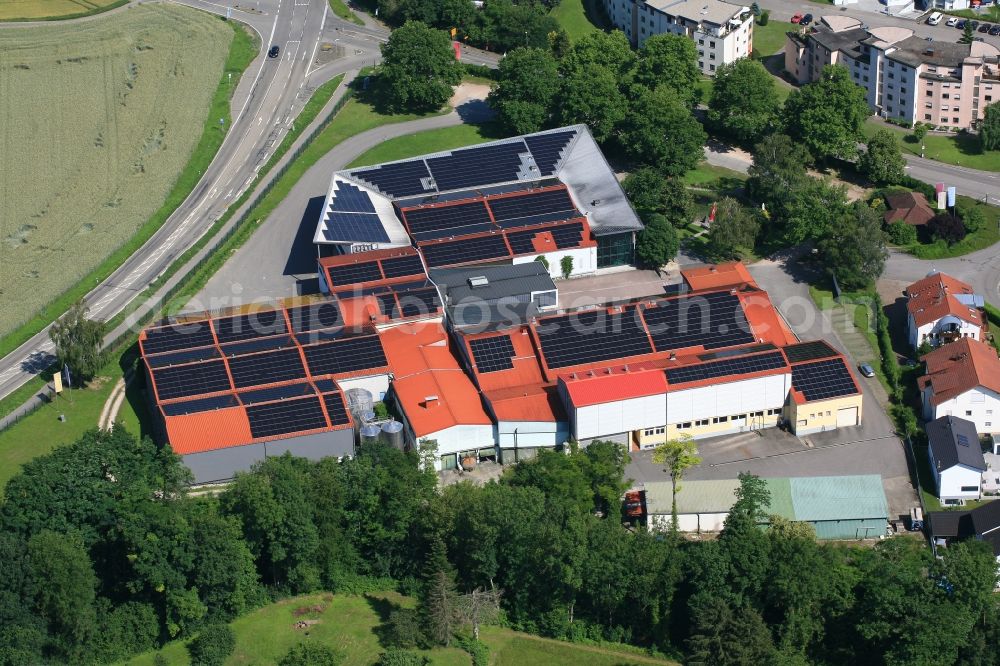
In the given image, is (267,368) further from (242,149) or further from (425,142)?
(242,149)

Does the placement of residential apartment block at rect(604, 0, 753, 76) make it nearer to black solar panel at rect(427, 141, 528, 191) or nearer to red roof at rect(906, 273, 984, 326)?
black solar panel at rect(427, 141, 528, 191)

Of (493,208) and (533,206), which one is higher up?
(493,208)

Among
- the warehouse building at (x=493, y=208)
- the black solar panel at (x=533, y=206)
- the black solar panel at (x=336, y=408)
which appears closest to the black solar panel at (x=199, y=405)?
the black solar panel at (x=336, y=408)

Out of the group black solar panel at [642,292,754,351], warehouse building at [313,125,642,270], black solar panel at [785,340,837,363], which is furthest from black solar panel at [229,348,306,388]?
black solar panel at [785,340,837,363]

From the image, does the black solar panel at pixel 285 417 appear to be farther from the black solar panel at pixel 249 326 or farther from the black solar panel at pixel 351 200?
the black solar panel at pixel 351 200

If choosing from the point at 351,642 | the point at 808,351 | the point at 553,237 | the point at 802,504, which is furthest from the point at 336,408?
the point at 808,351

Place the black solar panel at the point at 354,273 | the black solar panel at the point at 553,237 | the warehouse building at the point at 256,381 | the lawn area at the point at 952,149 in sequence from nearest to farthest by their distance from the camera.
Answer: the warehouse building at the point at 256,381 → the black solar panel at the point at 354,273 → the black solar panel at the point at 553,237 → the lawn area at the point at 952,149

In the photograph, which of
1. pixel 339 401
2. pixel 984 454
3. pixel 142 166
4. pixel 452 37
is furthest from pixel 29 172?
pixel 984 454
